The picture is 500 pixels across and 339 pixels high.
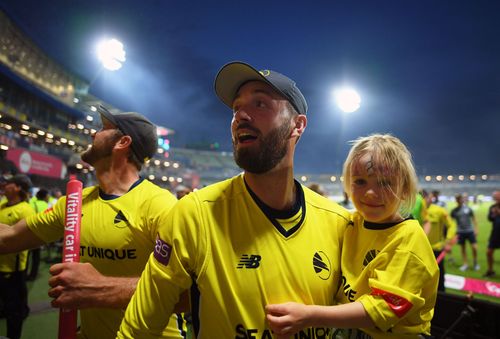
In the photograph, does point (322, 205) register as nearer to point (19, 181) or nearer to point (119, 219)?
point (119, 219)

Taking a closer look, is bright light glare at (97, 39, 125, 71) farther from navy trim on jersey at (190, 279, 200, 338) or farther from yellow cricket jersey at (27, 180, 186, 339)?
navy trim on jersey at (190, 279, 200, 338)

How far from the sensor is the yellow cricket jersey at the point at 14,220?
473 centimetres

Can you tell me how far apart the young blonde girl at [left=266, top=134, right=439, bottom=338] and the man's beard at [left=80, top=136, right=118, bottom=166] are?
192 cm

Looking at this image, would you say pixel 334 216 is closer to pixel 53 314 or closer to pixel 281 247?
pixel 281 247

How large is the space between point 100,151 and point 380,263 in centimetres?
227

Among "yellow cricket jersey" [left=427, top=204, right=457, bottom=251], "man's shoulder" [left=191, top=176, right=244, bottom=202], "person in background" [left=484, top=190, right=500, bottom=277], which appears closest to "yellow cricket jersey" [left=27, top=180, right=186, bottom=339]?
"man's shoulder" [left=191, top=176, right=244, bottom=202]

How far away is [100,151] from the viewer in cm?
261

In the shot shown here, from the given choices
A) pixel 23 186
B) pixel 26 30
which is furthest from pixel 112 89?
pixel 23 186

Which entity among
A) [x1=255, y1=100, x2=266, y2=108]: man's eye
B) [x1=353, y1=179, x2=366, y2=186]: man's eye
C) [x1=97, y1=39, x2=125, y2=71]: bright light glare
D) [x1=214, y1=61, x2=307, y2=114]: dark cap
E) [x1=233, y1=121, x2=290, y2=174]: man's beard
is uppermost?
[x1=97, y1=39, x2=125, y2=71]: bright light glare

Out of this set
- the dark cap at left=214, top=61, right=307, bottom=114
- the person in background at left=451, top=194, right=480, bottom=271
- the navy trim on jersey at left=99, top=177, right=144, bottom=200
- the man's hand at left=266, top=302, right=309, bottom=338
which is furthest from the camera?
the person in background at left=451, top=194, right=480, bottom=271

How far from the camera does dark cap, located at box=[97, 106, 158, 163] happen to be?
2658 millimetres

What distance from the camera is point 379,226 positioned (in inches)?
70.4

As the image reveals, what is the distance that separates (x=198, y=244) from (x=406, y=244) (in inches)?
41.6

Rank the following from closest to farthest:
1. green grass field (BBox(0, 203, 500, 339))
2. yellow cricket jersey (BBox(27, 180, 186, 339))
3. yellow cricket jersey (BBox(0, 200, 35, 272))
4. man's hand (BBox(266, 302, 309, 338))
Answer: man's hand (BBox(266, 302, 309, 338)) → yellow cricket jersey (BBox(27, 180, 186, 339)) → yellow cricket jersey (BBox(0, 200, 35, 272)) → green grass field (BBox(0, 203, 500, 339))
